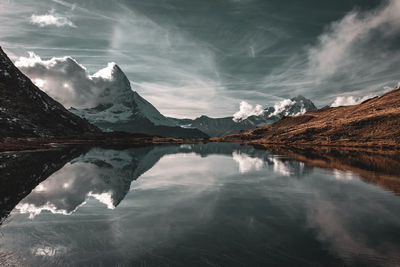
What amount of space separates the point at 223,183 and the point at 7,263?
30532 mm

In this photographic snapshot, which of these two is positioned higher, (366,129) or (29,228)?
(366,129)

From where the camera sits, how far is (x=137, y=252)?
14422mm

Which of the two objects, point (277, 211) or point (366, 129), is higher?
point (366, 129)

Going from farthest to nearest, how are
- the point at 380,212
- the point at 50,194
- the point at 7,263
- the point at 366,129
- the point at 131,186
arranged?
the point at 366,129 < the point at 131,186 < the point at 50,194 < the point at 380,212 < the point at 7,263

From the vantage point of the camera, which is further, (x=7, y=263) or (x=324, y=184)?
(x=324, y=184)

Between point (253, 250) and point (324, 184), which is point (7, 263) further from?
point (324, 184)

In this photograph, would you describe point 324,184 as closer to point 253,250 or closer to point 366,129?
point 253,250

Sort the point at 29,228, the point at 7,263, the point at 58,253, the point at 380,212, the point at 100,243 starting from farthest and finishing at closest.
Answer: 1. the point at 380,212
2. the point at 29,228
3. the point at 100,243
4. the point at 58,253
5. the point at 7,263

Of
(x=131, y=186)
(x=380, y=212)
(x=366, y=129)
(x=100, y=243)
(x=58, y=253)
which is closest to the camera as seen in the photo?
(x=58, y=253)

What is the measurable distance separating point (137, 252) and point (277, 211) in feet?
49.5

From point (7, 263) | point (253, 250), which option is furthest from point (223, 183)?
point (7, 263)

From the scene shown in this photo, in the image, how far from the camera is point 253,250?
48.6 ft

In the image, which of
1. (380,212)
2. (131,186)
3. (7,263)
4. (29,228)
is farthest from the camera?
(131,186)

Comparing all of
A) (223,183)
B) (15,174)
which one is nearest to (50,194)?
(15,174)
